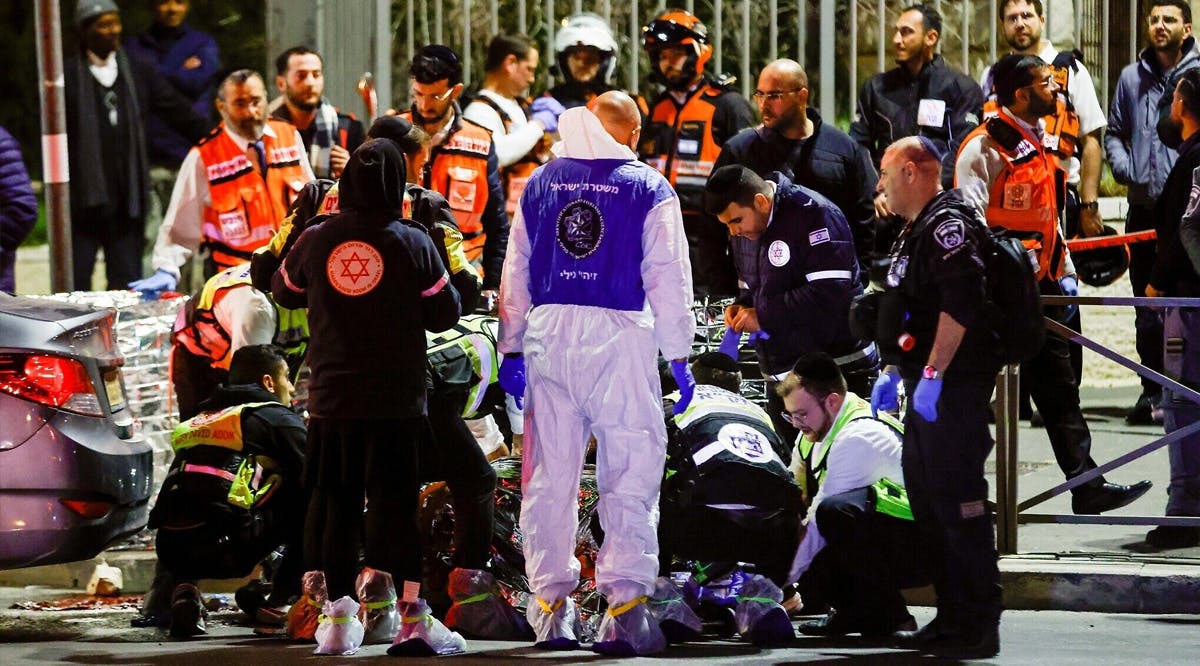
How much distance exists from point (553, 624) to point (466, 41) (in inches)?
216

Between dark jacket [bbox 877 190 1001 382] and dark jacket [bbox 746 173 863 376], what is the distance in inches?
36.8

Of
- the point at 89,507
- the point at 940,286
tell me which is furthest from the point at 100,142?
the point at 940,286

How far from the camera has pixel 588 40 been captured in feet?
38.6

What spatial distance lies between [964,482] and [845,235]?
5.00 feet

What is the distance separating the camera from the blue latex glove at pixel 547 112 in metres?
11.8

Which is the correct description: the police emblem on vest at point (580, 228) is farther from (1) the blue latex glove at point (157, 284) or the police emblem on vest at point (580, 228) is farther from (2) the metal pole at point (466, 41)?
(2) the metal pole at point (466, 41)

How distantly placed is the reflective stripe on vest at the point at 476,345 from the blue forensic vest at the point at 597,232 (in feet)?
2.40

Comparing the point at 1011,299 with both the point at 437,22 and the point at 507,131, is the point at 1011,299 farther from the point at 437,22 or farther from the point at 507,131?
the point at 437,22

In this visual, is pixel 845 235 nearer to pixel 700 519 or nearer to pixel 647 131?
pixel 700 519

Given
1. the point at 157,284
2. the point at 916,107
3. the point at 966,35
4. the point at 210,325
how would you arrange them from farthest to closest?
1. the point at 966,35
2. the point at 916,107
3. the point at 157,284
4. the point at 210,325

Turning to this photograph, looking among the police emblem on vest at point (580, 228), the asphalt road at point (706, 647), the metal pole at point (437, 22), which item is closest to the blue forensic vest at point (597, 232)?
the police emblem on vest at point (580, 228)

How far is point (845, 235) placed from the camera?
28.9ft

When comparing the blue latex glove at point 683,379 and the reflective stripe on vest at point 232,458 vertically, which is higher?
the blue latex glove at point 683,379

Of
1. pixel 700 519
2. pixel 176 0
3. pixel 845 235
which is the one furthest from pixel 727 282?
pixel 176 0
